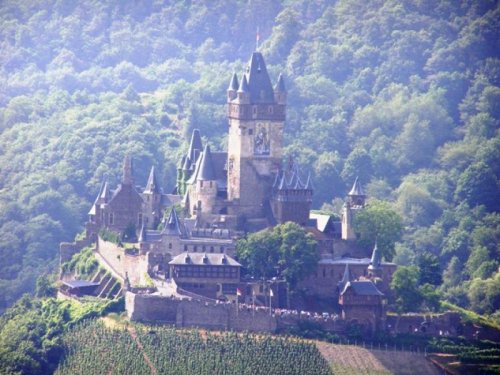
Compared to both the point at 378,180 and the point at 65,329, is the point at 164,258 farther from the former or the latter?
the point at 378,180

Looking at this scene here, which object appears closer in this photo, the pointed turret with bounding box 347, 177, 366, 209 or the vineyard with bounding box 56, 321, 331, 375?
the vineyard with bounding box 56, 321, 331, 375

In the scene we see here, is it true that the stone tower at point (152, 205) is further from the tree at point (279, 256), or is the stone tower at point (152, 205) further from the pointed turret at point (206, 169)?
the tree at point (279, 256)

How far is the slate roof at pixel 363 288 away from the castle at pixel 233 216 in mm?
84

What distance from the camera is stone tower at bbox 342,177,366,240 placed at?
146 m

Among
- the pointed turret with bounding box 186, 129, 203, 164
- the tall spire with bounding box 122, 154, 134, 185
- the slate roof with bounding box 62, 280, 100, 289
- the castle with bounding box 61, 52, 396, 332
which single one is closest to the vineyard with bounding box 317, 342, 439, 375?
the castle with bounding box 61, 52, 396, 332

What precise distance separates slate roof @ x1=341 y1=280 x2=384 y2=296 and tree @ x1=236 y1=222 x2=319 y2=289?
8.22 ft

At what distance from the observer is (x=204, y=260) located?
140m

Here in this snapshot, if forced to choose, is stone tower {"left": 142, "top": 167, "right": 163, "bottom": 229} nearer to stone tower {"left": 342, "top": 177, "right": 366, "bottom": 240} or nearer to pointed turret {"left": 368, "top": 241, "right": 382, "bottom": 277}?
stone tower {"left": 342, "top": 177, "right": 366, "bottom": 240}

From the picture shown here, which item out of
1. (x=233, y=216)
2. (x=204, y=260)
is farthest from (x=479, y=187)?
(x=204, y=260)

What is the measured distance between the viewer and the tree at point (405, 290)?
141 m

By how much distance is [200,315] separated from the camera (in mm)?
138125

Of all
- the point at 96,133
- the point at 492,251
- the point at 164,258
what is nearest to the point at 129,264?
the point at 164,258

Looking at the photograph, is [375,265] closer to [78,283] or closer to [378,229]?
[378,229]

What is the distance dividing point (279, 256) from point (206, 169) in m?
7.82
